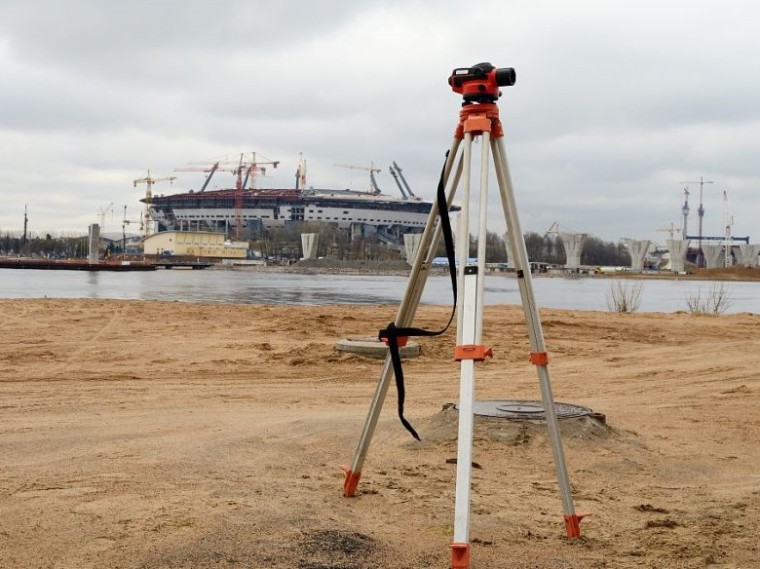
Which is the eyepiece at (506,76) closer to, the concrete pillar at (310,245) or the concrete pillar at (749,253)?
the concrete pillar at (310,245)

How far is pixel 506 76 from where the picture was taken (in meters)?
4.25

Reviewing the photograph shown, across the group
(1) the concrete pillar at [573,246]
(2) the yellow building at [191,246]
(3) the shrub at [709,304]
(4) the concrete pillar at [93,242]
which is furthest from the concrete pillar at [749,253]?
(3) the shrub at [709,304]

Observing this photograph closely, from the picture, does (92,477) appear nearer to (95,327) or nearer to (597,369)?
(597,369)

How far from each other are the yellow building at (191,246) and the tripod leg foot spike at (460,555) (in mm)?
159793

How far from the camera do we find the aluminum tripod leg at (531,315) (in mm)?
4445

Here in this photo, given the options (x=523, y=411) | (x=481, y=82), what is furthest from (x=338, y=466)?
(x=481, y=82)

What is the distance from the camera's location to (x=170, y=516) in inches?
181

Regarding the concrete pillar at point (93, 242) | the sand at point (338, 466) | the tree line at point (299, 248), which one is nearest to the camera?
the sand at point (338, 466)

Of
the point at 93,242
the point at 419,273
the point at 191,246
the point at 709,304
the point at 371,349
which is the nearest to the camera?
the point at 419,273

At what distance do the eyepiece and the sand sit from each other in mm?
2451

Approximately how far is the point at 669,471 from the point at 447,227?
3257mm

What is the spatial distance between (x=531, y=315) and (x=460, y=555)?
136cm

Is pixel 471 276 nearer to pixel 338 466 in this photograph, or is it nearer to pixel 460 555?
pixel 460 555

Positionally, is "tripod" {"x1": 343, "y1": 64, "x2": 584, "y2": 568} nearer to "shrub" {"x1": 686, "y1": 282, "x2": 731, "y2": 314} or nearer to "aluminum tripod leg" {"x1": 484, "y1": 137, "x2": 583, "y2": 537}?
"aluminum tripod leg" {"x1": 484, "y1": 137, "x2": 583, "y2": 537}
